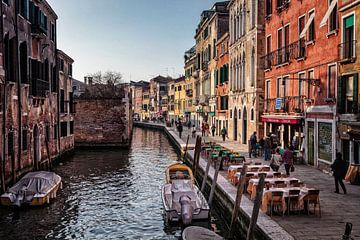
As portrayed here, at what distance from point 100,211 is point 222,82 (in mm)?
25277

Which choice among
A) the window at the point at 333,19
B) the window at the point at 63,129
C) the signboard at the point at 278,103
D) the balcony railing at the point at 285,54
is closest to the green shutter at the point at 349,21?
the window at the point at 333,19

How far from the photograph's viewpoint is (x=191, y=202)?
41.1 feet

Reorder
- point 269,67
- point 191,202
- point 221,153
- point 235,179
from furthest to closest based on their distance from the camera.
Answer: point 269,67 < point 221,153 < point 235,179 < point 191,202

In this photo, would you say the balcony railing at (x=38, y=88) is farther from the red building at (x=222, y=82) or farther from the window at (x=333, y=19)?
the red building at (x=222, y=82)

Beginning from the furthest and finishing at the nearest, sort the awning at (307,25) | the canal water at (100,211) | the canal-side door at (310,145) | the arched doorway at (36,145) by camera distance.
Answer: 1. the arched doorway at (36,145)
2. the canal-side door at (310,145)
3. the awning at (307,25)
4. the canal water at (100,211)

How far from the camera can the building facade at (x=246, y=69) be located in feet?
88.1

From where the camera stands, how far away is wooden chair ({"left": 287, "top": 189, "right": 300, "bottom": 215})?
10789 mm

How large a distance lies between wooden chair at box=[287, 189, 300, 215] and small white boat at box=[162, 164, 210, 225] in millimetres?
2438

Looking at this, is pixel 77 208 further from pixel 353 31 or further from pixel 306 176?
pixel 353 31

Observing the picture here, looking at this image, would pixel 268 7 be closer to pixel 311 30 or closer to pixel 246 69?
pixel 246 69

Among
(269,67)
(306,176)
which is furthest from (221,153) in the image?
(269,67)

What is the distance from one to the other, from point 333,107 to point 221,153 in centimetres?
597

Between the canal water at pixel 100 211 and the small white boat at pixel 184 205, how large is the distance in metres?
0.48

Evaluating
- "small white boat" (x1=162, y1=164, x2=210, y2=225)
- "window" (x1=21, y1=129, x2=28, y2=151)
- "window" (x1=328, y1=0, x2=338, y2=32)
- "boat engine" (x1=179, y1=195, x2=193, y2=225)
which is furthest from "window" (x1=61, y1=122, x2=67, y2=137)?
"window" (x1=328, y1=0, x2=338, y2=32)
